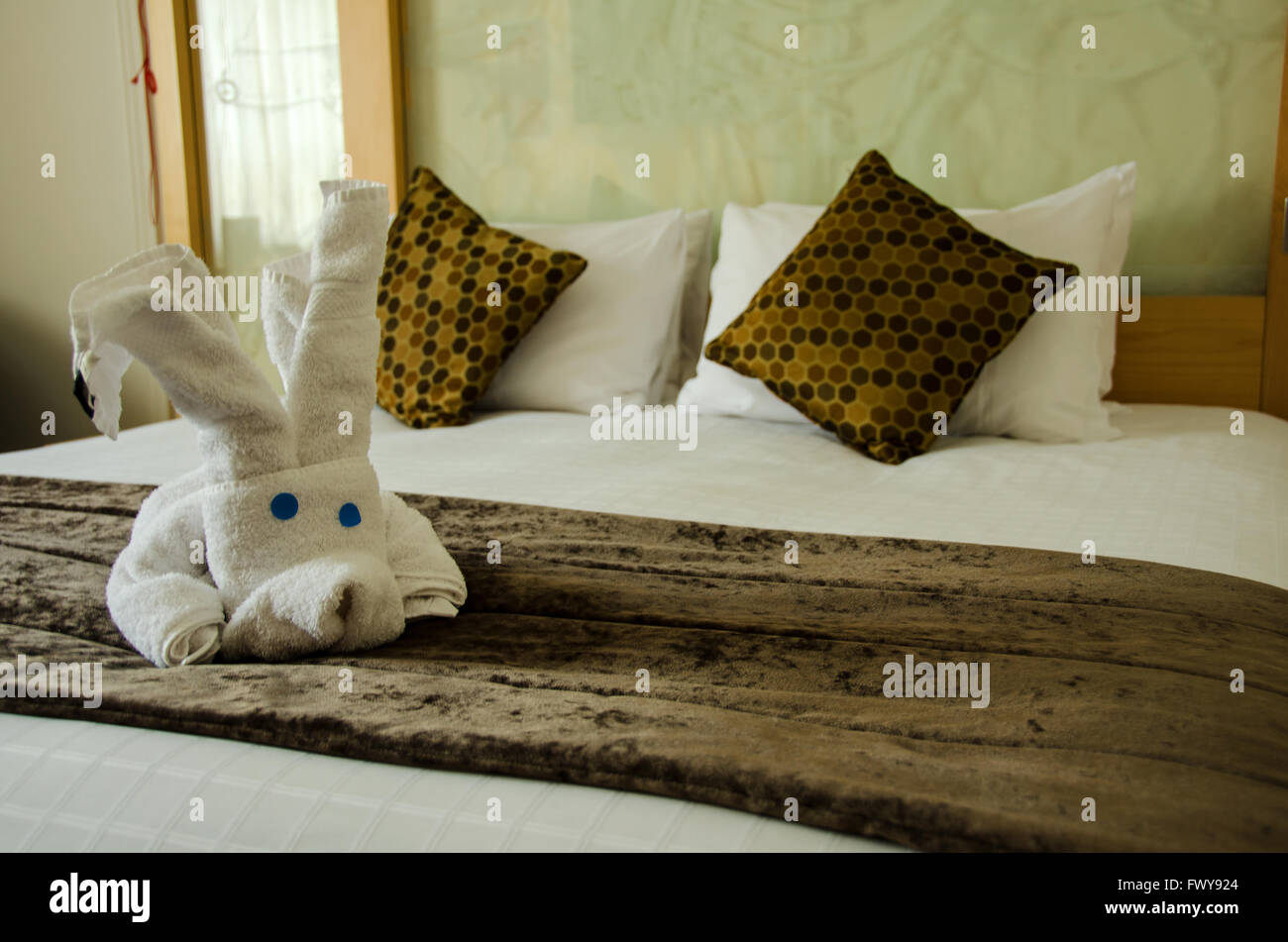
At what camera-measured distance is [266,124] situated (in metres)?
2.94

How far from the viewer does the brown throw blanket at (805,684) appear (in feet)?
2.04

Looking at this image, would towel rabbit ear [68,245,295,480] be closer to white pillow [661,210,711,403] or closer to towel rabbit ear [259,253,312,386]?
towel rabbit ear [259,253,312,386]

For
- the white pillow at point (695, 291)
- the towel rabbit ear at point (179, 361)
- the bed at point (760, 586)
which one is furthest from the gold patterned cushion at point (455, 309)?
the towel rabbit ear at point (179, 361)

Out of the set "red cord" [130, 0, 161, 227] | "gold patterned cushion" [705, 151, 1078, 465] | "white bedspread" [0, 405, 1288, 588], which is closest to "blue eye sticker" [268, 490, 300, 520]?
"white bedspread" [0, 405, 1288, 588]

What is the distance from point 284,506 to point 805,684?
0.47m

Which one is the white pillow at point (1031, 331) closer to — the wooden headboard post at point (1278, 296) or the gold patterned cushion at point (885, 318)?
the gold patterned cushion at point (885, 318)

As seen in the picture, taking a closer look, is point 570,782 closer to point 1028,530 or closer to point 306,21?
point 1028,530

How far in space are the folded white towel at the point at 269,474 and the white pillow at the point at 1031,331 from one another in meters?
1.14

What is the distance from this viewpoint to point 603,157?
263cm

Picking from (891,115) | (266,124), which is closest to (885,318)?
(891,115)

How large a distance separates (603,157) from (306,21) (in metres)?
0.95

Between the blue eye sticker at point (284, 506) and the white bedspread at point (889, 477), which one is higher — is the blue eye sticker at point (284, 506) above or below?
above

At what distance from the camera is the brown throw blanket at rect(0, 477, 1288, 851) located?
24.5 inches
